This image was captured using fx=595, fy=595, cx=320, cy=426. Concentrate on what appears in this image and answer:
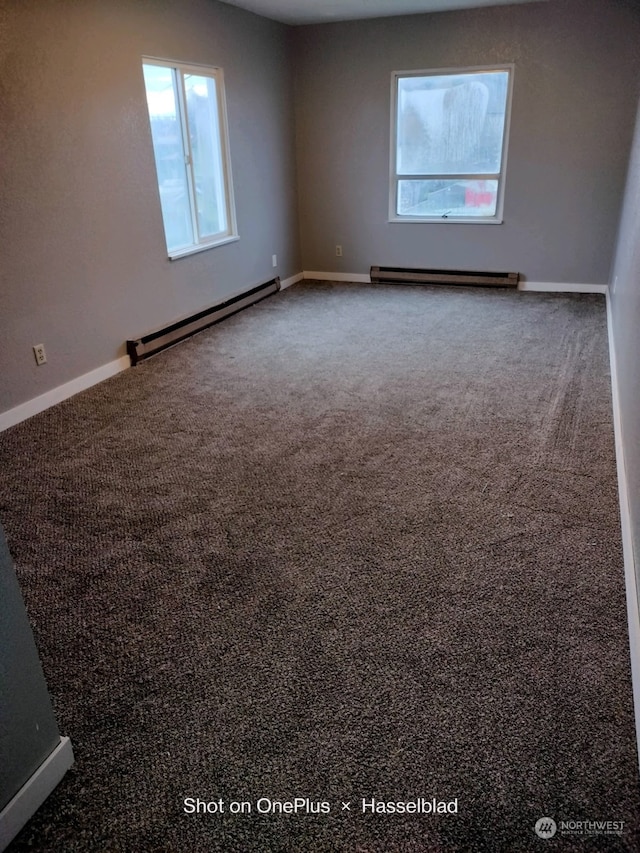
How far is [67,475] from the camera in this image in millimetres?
2855

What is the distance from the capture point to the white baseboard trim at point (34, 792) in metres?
1.29

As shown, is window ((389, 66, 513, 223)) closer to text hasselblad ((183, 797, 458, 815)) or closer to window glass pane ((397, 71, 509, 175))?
window glass pane ((397, 71, 509, 175))

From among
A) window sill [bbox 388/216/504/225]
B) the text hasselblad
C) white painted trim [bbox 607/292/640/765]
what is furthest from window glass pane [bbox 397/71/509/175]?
the text hasselblad

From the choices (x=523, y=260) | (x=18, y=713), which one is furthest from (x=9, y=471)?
(x=523, y=260)

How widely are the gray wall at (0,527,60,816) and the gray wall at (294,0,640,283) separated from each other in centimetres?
576

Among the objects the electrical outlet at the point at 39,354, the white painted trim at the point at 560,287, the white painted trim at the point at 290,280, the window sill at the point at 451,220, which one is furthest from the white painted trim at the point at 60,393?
the white painted trim at the point at 560,287

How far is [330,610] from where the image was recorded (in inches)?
77.3

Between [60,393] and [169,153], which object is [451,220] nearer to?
[169,153]

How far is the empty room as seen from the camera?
1.43 meters

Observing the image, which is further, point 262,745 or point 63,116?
point 63,116

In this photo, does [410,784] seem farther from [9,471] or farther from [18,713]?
[9,471]

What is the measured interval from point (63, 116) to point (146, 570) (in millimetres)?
2831

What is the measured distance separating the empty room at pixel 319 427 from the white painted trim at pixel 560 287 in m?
0.03

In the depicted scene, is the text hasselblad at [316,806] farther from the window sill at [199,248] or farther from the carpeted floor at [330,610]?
the window sill at [199,248]
